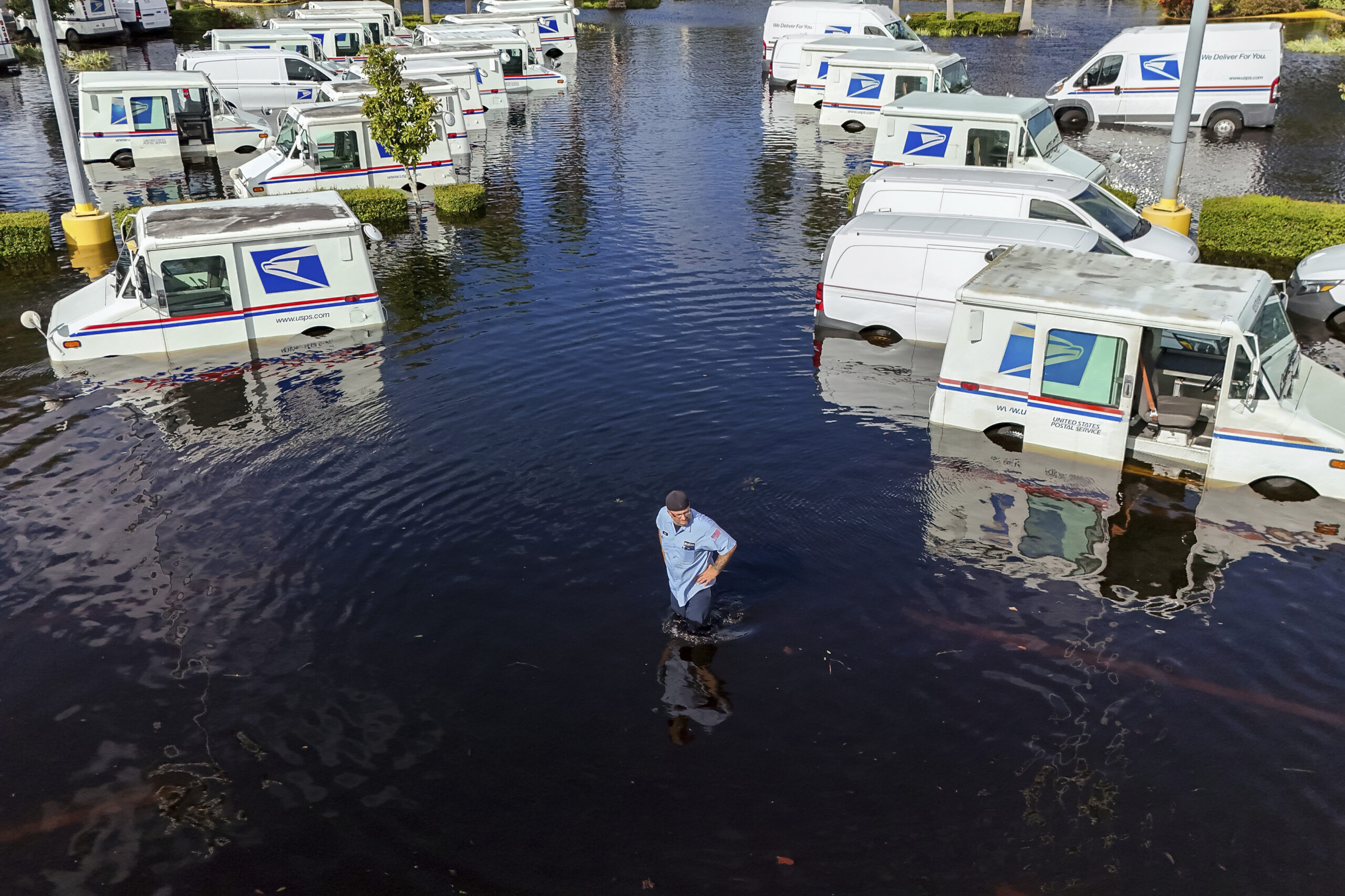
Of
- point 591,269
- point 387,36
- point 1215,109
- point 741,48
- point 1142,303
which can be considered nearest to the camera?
point 1142,303

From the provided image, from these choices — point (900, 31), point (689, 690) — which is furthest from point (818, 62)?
point (689, 690)

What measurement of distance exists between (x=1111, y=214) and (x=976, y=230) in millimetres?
4022

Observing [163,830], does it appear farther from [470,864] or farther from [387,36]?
[387,36]

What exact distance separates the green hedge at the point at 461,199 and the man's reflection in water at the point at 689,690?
59.7 ft

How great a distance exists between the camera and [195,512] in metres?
13.7

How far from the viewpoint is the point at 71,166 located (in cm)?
2289

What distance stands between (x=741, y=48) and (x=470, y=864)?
52592mm

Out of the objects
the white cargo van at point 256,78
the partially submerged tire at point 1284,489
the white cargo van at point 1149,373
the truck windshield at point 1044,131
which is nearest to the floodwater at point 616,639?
the partially submerged tire at point 1284,489

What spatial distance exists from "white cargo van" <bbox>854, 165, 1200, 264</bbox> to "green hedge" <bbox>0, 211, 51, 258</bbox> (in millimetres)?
17972

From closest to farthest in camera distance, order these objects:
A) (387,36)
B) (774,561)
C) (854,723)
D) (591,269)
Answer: (854,723)
(774,561)
(591,269)
(387,36)

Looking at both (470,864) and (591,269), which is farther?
(591,269)

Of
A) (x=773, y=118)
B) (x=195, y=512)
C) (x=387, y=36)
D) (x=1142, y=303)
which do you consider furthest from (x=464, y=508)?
(x=387, y=36)

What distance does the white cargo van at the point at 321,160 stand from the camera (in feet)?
87.7

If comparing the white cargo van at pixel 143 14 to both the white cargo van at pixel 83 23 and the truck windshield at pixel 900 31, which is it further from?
the truck windshield at pixel 900 31
